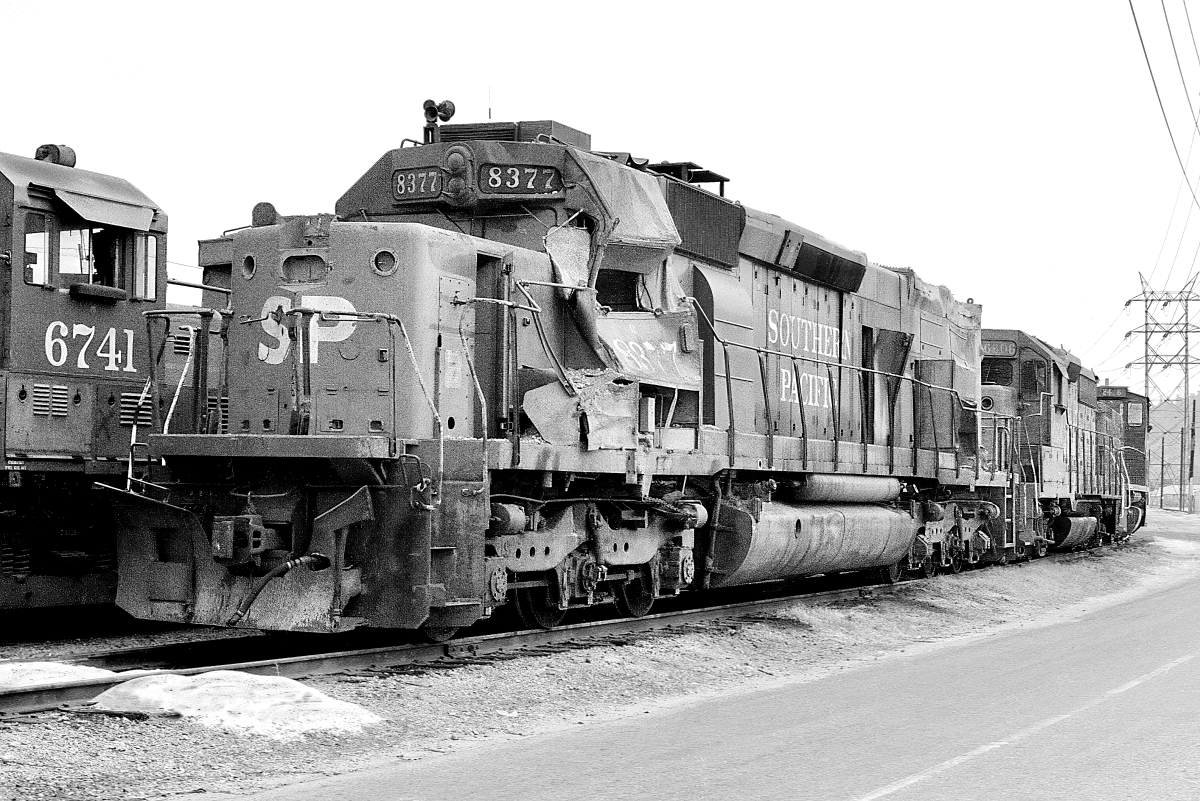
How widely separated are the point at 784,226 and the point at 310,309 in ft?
22.1

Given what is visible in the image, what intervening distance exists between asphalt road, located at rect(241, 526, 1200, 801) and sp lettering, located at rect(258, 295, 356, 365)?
10.6ft

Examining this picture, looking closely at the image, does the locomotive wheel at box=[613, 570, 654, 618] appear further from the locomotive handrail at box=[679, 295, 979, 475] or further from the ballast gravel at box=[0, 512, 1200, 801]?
the locomotive handrail at box=[679, 295, 979, 475]

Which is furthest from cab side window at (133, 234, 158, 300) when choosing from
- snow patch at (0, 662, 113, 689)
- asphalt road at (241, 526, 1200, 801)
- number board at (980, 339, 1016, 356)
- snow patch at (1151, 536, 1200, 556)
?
snow patch at (1151, 536, 1200, 556)

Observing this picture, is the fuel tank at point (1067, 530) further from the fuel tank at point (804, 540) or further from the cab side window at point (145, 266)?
the cab side window at point (145, 266)

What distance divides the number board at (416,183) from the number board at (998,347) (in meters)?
15.8

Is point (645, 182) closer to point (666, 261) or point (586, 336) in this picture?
point (666, 261)

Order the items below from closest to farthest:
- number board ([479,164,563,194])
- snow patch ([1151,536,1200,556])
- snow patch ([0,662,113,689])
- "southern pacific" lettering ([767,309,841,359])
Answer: snow patch ([0,662,113,689]) → number board ([479,164,563,194]) → "southern pacific" lettering ([767,309,841,359]) → snow patch ([1151,536,1200,556])

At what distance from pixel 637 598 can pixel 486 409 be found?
129 inches

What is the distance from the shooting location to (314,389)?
29.5 ft

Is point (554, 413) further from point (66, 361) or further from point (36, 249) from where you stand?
point (36, 249)

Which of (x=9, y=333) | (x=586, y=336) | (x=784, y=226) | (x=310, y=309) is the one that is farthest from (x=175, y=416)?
(x=784, y=226)

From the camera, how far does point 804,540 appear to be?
1355 centimetres

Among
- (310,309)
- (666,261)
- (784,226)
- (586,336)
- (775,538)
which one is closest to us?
(310,309)

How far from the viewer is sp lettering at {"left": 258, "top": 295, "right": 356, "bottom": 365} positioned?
8984 mm
